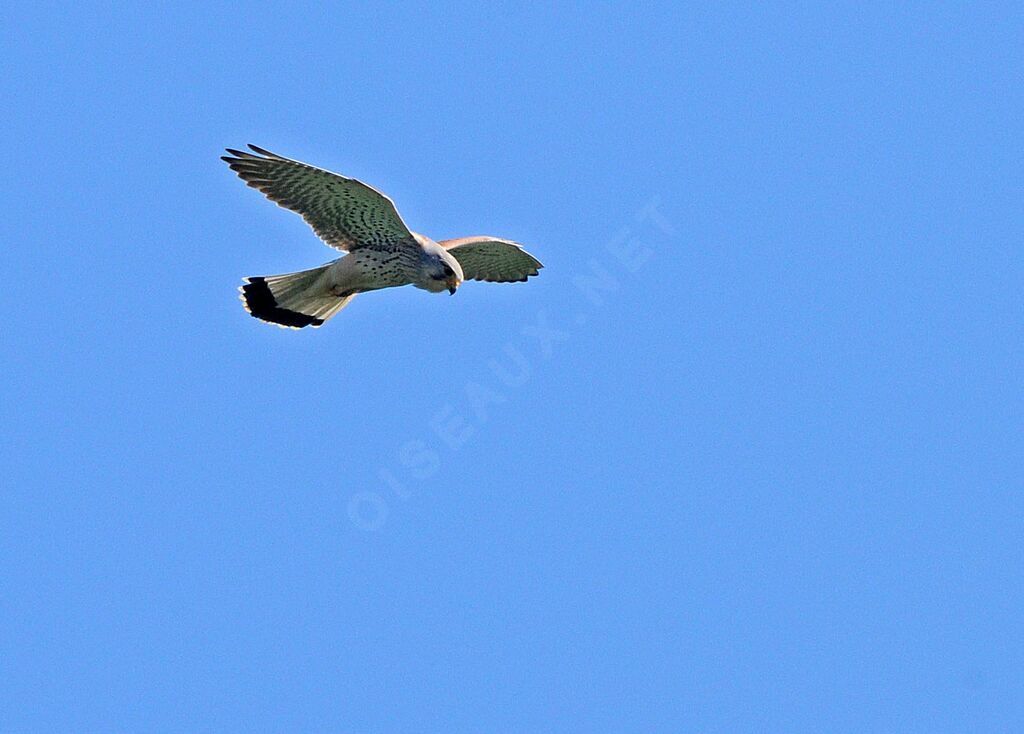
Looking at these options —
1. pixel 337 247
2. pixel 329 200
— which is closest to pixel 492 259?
pixel 337 247

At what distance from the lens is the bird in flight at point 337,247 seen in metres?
11.1

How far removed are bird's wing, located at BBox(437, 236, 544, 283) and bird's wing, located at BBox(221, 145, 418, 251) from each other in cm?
103

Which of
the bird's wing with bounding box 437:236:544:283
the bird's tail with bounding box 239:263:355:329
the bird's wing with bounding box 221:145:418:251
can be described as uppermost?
the bird's wing with bounding box 437:236:544:283

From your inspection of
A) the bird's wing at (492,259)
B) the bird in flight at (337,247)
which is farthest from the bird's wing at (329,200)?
the bird's wing at (492,259)

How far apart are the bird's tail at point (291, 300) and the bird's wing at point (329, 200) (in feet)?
1.96

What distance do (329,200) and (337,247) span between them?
0.59 m

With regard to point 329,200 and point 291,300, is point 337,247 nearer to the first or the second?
point 329,200

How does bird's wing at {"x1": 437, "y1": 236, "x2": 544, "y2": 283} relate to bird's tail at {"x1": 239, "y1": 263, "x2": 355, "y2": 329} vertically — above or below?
above

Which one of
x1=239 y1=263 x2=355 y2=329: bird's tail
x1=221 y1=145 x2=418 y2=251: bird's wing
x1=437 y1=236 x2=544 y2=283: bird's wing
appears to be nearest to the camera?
x1=221 y1=145 x2=418 y2=251: bird's wing

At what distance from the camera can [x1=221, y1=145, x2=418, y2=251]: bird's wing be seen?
36.0 feet

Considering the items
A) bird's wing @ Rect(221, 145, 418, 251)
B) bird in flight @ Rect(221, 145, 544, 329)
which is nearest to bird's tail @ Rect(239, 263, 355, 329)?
bird in flight @ Rect(221, 145, 544, 329)

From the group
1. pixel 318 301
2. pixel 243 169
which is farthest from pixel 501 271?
pixel 243 169

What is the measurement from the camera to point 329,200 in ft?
37.0

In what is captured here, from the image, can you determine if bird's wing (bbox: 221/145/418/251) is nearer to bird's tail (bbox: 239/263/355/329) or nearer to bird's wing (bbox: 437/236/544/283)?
bird's tail (bbox: 239/263/355/329)
